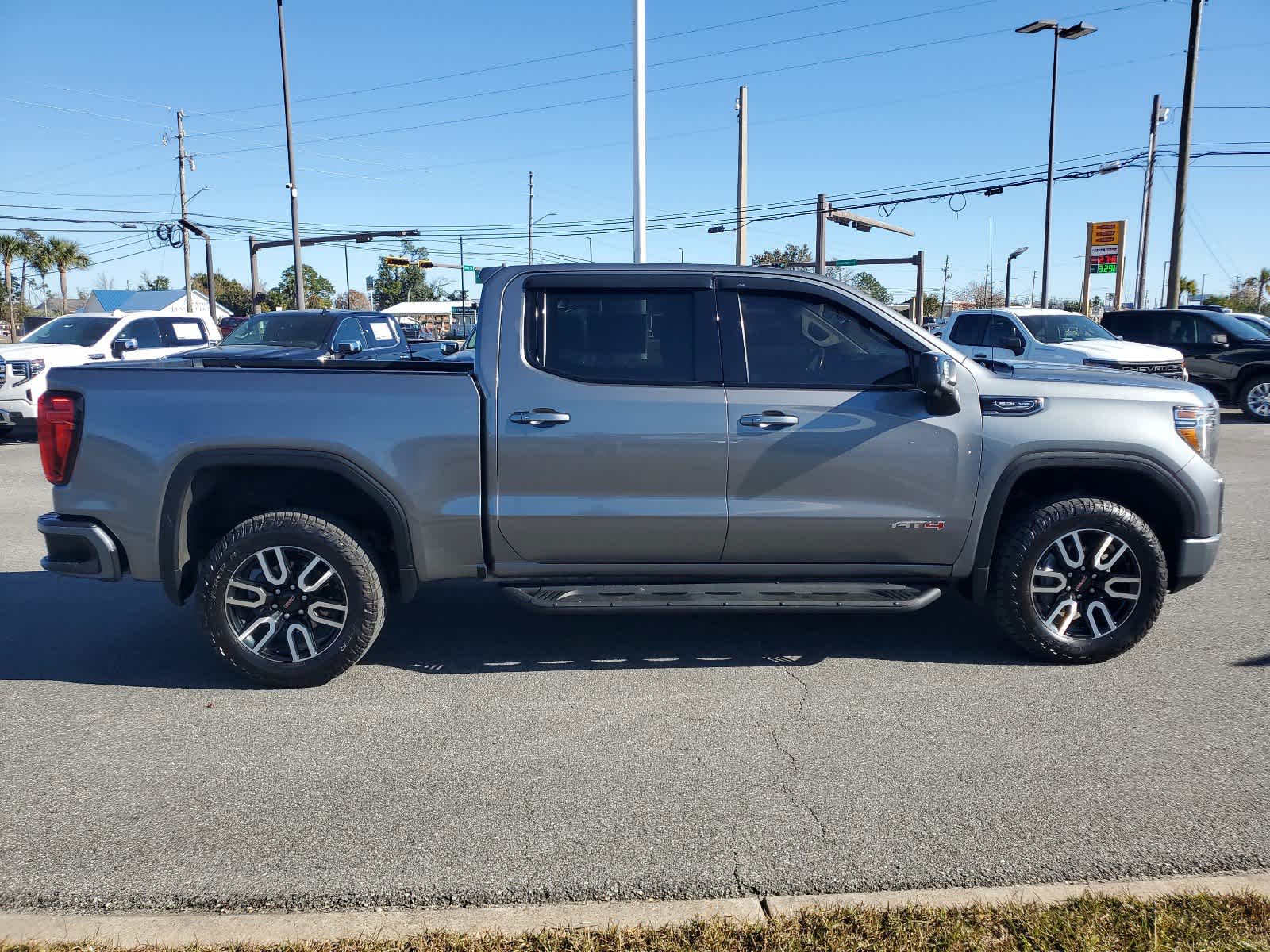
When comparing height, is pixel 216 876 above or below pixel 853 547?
below

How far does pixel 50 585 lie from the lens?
21.6ft

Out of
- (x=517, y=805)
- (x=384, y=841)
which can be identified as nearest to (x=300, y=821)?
(x=384, y=841)

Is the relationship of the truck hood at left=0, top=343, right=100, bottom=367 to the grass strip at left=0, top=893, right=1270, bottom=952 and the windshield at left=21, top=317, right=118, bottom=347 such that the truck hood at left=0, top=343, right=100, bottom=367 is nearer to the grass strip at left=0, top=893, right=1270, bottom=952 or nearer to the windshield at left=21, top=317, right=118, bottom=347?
the windshield at left=21, top=317, right=118, bottom=347

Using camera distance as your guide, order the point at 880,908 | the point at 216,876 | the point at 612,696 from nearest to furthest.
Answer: the point at 880,908, the point at 216,876, the point at 612,696

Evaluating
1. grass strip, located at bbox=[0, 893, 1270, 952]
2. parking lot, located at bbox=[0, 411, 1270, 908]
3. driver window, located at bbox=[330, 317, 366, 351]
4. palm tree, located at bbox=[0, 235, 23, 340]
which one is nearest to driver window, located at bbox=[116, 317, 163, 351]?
driver window, located at bbox=[330, 317, 366, 351]

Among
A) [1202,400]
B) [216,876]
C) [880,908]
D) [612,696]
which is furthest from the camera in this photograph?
[1202,400]

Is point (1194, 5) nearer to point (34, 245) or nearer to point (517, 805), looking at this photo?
point (517, 805)

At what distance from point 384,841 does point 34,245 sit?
7662cm

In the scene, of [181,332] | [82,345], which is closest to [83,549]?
[82,345]

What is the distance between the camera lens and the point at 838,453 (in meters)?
4.62

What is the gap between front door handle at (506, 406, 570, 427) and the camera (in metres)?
4.55

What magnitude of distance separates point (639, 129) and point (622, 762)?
11706 millimetres

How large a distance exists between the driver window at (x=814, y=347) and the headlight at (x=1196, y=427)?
1.37m

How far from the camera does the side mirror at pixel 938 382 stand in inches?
176
